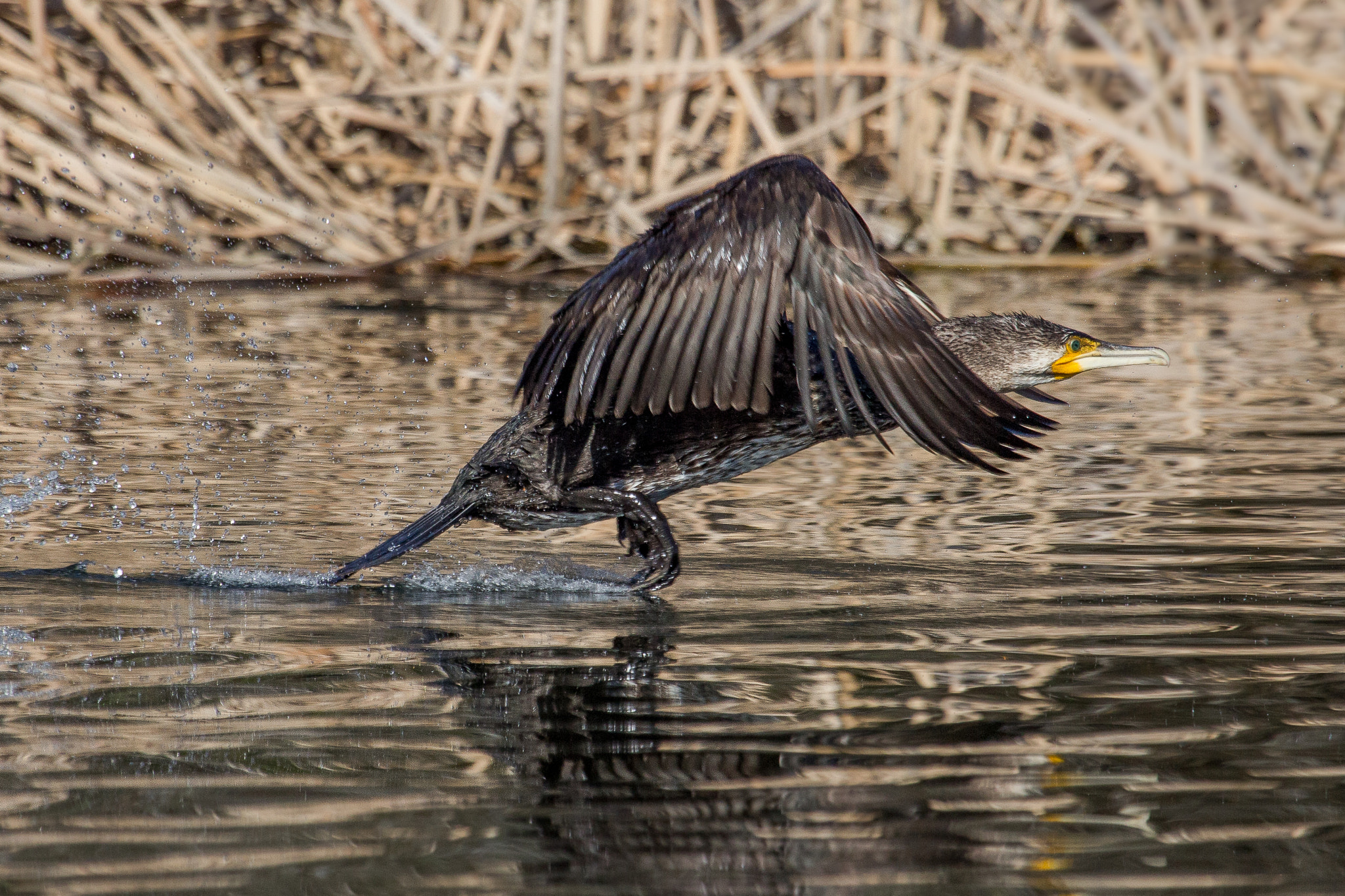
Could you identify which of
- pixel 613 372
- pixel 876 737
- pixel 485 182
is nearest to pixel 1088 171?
pixel 485 182

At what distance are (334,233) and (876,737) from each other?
7.37 m

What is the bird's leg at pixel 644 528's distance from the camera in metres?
4.33

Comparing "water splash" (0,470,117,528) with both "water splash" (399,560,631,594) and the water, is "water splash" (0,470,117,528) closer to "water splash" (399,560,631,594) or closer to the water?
the water

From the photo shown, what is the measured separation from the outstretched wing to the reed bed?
5.74 meters

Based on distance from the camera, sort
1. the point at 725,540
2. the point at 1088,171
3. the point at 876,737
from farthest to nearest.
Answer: the point at 1088,171 → the point at 725,540 → the point at 876,737

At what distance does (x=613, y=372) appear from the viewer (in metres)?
4.02

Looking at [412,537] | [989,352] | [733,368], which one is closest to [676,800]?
[733,368]

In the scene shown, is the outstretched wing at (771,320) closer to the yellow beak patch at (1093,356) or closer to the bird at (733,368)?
the bird at (733,368)

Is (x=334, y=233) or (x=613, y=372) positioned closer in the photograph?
(x=613, y=372)

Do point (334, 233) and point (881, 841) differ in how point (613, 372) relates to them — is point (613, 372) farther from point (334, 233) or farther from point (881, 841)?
point (334, 233)

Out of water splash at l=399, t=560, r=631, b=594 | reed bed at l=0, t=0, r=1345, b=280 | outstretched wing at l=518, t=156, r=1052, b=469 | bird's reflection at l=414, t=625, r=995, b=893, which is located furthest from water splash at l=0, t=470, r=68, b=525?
reed bed at l=0, t=0, r=1345, b=280

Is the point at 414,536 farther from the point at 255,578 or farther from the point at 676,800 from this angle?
the point at 676,800

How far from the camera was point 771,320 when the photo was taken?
3863 millimetres

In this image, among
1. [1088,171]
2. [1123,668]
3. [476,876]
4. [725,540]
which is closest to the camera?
[476,876]
